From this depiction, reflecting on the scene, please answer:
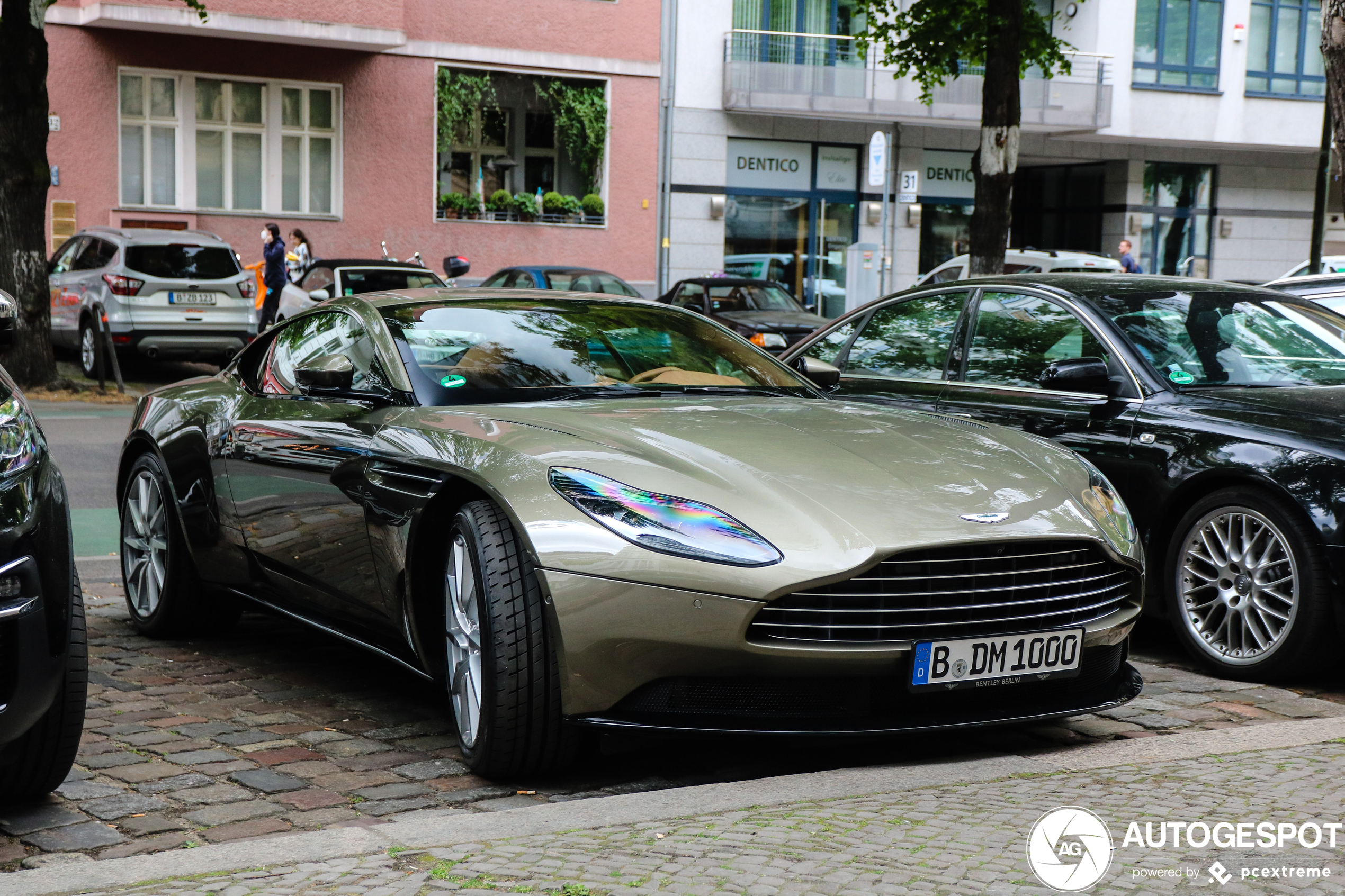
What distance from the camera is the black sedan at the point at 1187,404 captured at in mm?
5320

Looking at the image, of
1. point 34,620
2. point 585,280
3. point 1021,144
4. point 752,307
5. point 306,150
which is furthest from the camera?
point 1021,144

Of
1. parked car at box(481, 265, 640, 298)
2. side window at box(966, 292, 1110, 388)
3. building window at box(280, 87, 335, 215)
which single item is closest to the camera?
side window at box(966, 292, 1110, 388)

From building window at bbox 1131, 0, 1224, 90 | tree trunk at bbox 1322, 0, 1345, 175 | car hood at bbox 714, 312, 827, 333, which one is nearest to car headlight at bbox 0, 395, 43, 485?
tree trunk at bbox 1322, 0, 1345, 175

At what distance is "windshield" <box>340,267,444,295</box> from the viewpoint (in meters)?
19.5

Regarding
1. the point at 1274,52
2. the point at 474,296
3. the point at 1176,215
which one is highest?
the point at 1274,52

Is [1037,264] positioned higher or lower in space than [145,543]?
higher

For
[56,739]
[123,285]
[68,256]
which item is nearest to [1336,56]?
[56,739]

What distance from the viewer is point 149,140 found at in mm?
25688

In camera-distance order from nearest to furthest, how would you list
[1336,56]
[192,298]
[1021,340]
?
[1021,340]
[1336,56]
[192,298]

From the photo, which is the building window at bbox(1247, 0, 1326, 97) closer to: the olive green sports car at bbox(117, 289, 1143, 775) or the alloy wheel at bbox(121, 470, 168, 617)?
the olive green sports car at bbox(117, 289, 1143, 775)

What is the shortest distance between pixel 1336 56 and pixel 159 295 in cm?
1424

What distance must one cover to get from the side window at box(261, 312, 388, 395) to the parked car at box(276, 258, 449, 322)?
1350 cm

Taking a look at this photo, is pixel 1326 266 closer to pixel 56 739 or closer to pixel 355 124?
pixel 355 124

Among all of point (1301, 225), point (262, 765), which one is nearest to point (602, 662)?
point (262, 765)
